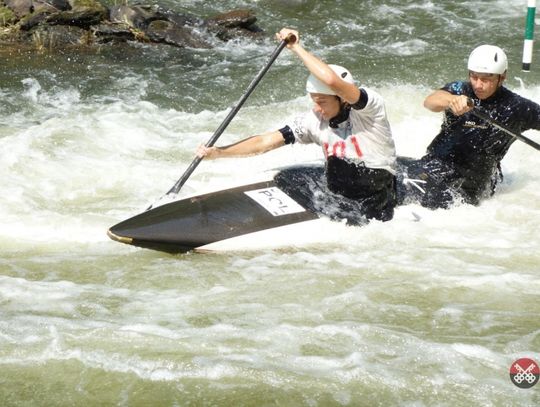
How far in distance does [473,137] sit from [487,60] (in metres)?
0.57

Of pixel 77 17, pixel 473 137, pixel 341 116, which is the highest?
pixel 341 116

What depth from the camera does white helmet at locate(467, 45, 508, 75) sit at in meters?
5.37

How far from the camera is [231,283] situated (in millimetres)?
4805

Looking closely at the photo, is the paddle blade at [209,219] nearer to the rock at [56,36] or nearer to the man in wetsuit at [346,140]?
the man in wetsuit at [346,140]

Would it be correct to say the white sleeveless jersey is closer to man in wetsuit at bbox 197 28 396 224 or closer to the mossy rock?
man in wetsuit at bbox 197 28 396 224

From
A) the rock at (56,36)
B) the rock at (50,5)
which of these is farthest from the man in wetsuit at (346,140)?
the rock at (50,5)

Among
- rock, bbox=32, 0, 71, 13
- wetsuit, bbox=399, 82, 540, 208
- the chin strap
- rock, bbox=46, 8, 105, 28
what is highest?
the chin strap

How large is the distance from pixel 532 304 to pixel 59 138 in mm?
4308

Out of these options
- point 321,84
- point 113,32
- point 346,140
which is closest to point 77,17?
point 113,32

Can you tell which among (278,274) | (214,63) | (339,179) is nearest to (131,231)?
(278,274)

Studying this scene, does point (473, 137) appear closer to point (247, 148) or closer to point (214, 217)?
point (247, 148)

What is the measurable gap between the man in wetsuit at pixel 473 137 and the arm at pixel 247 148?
84cm

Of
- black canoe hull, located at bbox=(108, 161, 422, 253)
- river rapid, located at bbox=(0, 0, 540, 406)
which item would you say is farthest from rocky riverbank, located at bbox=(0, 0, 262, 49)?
black canoe hull, located at bbox=(108, 161, 422, 253)

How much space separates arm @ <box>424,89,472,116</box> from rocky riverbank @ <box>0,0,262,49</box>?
5.65m
